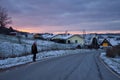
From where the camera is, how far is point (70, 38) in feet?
393

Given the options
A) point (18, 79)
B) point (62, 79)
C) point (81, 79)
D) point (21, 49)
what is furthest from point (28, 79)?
point (21, 49)

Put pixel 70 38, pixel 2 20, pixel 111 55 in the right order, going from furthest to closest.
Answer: pixel 70 38 → pixel 2 20 → pixel 111 55

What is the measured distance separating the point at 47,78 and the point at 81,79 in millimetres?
1644

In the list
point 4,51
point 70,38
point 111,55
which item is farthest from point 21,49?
point 70,38

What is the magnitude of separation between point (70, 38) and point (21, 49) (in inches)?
3095

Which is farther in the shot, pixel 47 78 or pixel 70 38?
pixel 70 38

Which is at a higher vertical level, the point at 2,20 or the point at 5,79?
the point at 2,20

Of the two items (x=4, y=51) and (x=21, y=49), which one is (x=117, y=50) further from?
(x=4, y=51)

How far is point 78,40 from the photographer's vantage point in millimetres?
124812

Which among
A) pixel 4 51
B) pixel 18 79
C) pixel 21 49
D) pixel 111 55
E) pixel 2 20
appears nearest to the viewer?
pixel 18 79

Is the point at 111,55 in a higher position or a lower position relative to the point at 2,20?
lower

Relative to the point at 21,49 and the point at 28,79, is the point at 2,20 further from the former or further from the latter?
the point at 28,79

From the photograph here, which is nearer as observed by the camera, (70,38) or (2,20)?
(2,20)

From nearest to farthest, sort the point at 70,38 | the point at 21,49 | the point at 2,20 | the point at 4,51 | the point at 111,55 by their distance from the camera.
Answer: the point at 4,51, the point at 21,49, the point at 111,55, the point at 2,20, the point at 70,38
